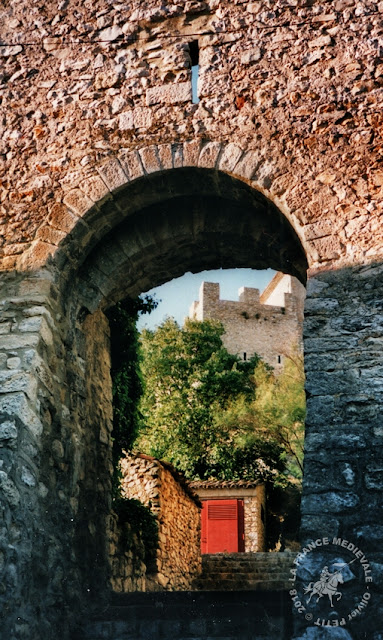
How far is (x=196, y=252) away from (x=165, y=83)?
1.42 metres

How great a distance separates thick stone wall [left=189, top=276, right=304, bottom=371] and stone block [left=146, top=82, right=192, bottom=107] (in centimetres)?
2281

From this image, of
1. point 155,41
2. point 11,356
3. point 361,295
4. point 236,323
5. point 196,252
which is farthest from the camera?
point 236,323

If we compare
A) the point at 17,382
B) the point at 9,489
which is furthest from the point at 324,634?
the point at 17,382

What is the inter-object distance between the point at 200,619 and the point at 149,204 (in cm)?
291

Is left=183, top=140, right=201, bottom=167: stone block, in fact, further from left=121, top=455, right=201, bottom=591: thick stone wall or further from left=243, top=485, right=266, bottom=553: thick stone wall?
left=243, top=485, right=266, bottom=553: thick stone wall

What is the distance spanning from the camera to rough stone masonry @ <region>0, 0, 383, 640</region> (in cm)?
391

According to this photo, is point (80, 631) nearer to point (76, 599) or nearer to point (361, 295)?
point (76, 599)

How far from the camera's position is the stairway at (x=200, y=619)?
13.7 feet

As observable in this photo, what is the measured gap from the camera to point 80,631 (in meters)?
4.52

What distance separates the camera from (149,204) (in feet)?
16.2

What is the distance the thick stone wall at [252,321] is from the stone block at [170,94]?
74.8 ft

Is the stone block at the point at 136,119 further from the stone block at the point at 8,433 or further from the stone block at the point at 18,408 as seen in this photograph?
the stone block at the point at 8,433

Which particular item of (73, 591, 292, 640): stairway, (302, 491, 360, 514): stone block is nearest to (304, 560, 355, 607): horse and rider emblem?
(302, 491, 360, 514): stone block

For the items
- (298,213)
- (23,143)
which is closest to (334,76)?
(298,213)
